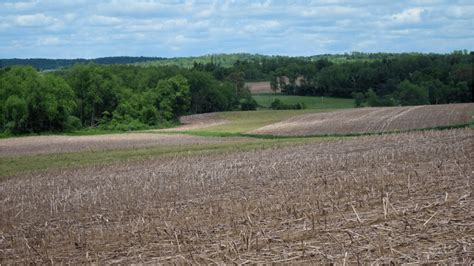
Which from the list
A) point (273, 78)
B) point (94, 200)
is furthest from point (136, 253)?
point (273, 78)

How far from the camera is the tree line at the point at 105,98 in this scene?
100 meters

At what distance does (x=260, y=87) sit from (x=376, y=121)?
325ft

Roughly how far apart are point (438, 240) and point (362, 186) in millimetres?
7452

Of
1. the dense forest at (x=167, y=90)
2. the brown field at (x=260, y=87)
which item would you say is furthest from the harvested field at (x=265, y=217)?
the brown field at (x=260, y=87)

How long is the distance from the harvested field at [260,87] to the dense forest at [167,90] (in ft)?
12.1

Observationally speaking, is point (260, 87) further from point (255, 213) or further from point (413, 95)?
point (255, 213)

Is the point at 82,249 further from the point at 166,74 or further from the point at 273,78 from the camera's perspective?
the point at 273,78

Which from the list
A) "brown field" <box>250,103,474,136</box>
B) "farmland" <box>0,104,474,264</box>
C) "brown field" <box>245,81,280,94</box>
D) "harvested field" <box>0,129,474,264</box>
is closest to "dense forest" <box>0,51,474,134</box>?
"brown field" <box>245,81,280,94</box>

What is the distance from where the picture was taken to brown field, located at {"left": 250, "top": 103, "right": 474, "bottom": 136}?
6209 centimetres

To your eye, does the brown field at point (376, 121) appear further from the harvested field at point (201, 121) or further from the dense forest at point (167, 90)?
the dense forest at point (167, 90)

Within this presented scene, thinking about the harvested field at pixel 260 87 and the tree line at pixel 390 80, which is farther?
the harvested field at pixel 260 87

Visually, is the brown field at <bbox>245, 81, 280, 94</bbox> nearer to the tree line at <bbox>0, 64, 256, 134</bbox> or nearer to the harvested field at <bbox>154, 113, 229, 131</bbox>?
the tree line at <bbox>0, 64, 256, 134</bbox>

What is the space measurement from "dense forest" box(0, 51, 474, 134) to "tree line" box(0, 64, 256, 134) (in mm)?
146

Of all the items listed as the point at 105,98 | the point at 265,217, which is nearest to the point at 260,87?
the point at 105,98
